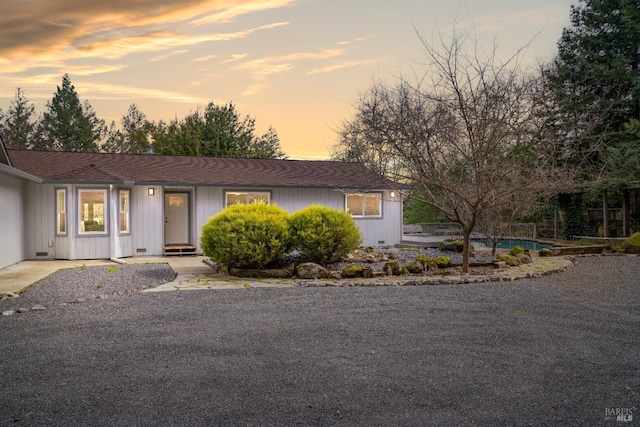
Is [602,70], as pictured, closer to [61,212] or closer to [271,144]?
[61,212]

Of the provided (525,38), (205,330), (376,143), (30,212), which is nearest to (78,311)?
(205,330)

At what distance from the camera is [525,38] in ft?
35.8

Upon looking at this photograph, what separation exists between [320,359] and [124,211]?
11697mm

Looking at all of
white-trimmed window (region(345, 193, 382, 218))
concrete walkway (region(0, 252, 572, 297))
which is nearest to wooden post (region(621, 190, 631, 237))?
concrete walkway (region(0, 252, 572, 297))

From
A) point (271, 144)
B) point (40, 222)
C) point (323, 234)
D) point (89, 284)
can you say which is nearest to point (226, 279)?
point (323, 234)

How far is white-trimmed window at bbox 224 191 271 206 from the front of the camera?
16.5 m

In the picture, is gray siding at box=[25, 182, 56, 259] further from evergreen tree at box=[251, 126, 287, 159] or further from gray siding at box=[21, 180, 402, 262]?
evergreen tree at box=[251, 126, 287, 159]

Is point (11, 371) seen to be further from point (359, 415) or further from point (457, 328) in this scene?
point (457, 328)

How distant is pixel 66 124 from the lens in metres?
38.3

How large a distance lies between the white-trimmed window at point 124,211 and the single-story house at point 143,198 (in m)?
0.03

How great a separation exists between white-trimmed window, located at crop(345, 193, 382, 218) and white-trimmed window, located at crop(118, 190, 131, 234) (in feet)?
22.5

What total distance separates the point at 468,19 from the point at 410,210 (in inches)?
908

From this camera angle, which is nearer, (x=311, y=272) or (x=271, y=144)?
(x=311, y=272)

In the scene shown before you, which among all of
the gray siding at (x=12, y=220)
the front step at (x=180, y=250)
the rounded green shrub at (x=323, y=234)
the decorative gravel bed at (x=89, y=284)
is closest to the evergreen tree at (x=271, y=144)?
the front step at (x=180, y=250)
